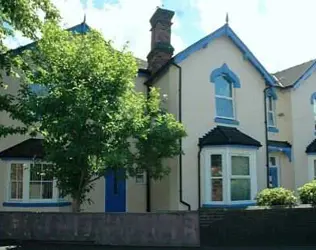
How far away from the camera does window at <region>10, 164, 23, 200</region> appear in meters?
17.6

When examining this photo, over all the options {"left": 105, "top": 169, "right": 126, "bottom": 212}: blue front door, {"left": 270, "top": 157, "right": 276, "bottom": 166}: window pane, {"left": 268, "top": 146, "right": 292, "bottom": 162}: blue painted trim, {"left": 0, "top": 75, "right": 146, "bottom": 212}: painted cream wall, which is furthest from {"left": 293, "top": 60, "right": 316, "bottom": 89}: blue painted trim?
{"left": 105, "top": 169, "right": 126, "bottom": 212}: blue front door

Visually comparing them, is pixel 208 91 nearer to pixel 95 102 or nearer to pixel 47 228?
pixel 95 102

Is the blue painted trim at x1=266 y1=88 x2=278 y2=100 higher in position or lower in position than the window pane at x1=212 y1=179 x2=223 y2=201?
higher

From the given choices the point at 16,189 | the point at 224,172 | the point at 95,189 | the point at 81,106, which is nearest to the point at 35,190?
the point at 16,189

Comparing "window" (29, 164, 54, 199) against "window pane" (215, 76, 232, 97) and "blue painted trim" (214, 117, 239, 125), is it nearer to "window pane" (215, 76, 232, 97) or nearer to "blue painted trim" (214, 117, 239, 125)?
"blue painted trim" (214, 117, 239, 125)

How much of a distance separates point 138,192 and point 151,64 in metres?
5.98

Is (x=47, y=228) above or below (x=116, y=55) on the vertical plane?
below

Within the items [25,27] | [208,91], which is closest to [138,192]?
[208,91]

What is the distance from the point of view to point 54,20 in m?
15.4

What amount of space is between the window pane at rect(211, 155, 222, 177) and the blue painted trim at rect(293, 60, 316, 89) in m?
7.30

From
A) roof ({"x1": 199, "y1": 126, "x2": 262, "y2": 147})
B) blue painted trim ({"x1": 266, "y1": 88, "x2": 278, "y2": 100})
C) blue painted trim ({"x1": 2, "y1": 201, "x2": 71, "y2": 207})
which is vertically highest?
blue painted trim ({"x1": 266, "y1": 88, "x2": 278, "y2": 100})

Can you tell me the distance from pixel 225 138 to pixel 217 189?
2.13 meters

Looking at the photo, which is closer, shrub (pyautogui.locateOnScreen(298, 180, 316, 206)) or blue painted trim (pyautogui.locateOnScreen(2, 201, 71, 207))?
shrub (pyautogui.locateOnScreen(298, 180, 316, 206))

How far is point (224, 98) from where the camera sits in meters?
20.4
